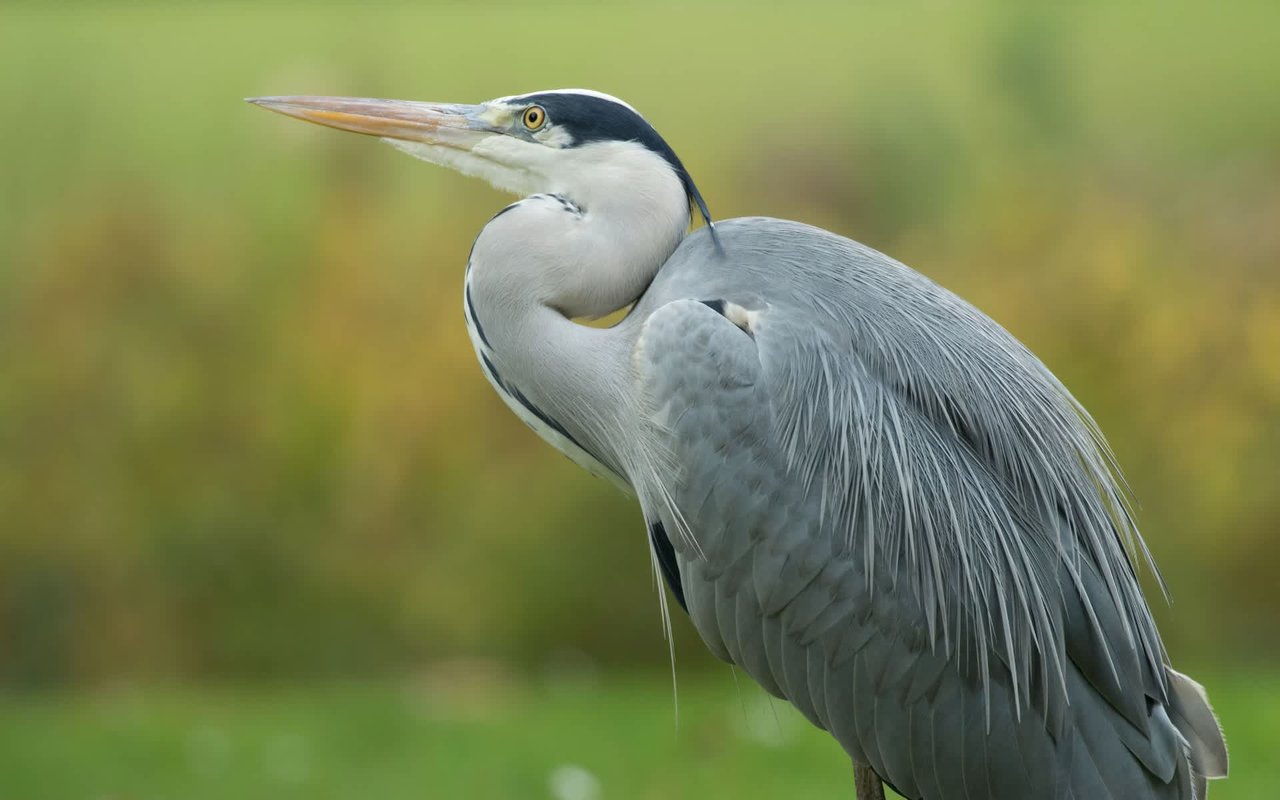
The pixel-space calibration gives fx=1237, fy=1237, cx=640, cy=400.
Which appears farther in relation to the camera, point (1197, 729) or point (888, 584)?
point (1197, 729)

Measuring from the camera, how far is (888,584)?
2.15 m

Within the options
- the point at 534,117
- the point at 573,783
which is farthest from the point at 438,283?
the point at 534,117

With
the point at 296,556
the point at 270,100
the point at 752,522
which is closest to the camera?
the point at 752,522

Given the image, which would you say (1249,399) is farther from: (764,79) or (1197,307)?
(764,79)

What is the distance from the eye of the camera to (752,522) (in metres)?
2.12

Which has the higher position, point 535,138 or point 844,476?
point 535,138

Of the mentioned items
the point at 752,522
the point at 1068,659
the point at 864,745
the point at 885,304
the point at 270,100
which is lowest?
the point at 864,745

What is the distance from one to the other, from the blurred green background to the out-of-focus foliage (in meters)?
0.01

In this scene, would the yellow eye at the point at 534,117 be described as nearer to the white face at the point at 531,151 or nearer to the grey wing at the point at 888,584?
the white face at the point at 531,151

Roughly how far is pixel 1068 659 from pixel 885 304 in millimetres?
707

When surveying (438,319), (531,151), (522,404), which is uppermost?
(531,151)

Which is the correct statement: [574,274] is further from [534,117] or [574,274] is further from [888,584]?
[888,584]

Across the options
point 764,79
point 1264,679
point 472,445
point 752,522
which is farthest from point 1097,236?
point 752,522

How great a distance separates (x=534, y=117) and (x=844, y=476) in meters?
0.89
